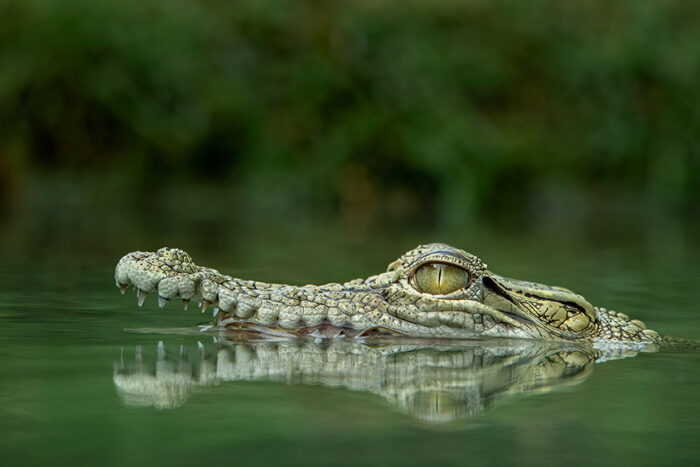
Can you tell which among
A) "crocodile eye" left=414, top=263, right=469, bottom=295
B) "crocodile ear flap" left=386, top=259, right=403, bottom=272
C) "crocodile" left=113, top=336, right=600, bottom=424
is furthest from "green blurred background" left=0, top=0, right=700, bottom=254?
"crocodile" left=113, top=336, right=600, bottom=424

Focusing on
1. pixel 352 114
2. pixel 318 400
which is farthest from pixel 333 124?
pixel 318 400

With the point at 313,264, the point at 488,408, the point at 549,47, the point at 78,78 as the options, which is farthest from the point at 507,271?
the point at 549,47

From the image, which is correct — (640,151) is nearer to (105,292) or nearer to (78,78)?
(78,78)

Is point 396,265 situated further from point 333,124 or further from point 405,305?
point 333,124

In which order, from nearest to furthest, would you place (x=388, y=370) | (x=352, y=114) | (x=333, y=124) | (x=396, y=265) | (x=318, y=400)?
(x=318, y=400) < (x=388, y=370) < (x=396, y=265) < (x=352, y=114) < (x=333, y=124)

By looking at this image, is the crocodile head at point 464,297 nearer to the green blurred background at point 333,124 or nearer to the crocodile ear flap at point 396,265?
the crocodile ear flap at point 396,265

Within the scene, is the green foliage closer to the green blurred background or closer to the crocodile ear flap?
the green blurred background

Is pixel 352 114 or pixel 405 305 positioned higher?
pixel 352 114
